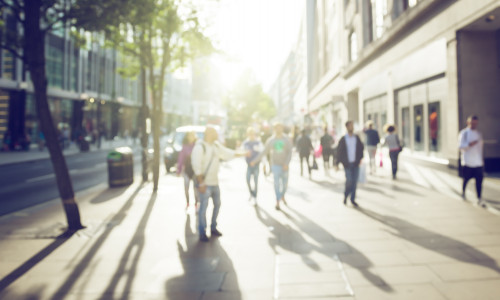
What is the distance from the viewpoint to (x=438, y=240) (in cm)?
538

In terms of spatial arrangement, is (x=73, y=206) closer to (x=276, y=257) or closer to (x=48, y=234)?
(x=48, y=234)

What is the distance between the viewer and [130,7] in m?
7.89

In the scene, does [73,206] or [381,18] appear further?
[381,18]

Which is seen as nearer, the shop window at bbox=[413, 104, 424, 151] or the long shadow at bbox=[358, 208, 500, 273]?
the long shadow at bbox=[358, 208, 500, 273]

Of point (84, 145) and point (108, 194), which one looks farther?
point (84, 145)

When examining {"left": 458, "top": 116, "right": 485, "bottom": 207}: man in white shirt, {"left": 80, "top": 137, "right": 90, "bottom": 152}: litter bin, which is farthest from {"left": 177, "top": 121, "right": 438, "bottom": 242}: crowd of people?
{"left": 80, "top": 137, "right": 90, "bottom": 152}: litter bin

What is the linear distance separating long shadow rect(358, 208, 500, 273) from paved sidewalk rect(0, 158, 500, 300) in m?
0.01

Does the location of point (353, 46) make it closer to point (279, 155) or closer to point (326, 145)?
point (326, 145)

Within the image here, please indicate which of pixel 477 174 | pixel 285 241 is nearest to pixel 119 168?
pixel 285 241

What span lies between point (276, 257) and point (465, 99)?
10.2 meters

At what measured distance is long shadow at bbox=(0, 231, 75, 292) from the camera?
440 cm

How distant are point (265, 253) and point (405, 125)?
15003 mm

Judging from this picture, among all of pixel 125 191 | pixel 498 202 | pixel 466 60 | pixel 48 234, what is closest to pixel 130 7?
pixel 48 234

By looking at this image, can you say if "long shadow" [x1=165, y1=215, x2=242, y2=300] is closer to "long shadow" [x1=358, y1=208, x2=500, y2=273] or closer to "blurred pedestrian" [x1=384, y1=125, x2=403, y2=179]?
"long shadow" [x1=358, y1=208, x2=500, y2=273]
